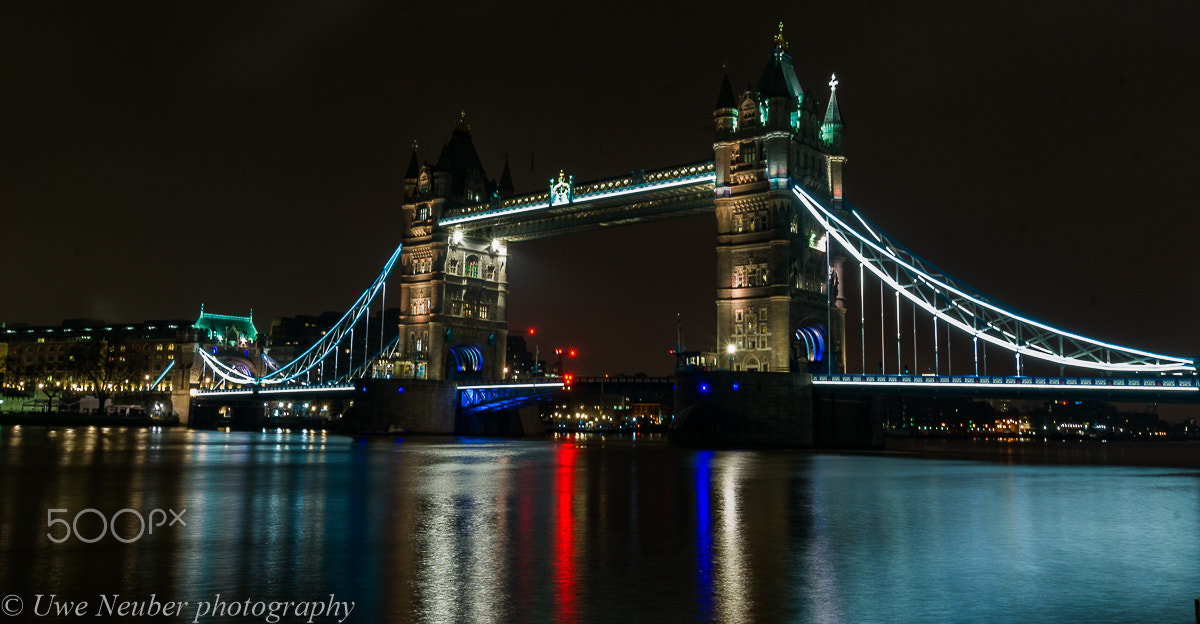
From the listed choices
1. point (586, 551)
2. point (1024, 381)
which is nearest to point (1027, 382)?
point (1024, 381)

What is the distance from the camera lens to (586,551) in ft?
54.2

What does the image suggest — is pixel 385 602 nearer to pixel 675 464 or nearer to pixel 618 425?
pixel 675 464

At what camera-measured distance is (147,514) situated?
2102 centimetres

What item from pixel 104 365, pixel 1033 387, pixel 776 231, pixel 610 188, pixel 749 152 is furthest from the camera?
pixel 104 365

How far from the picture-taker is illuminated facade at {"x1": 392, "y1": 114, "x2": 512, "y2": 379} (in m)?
92.1

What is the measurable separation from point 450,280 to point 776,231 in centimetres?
3724

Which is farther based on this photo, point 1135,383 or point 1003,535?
point 1135,383

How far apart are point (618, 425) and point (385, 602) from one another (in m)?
183

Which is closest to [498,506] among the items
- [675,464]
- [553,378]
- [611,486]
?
[611,486]

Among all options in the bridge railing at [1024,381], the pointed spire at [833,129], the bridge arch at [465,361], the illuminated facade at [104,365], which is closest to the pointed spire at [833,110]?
the pointed spire at [833,129]

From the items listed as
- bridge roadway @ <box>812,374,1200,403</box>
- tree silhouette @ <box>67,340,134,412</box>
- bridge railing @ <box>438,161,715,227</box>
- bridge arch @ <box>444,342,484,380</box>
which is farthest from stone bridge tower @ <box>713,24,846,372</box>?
tree silhouette @ <box>67,340,134,412</box>

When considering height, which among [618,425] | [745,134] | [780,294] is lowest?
[618,425]

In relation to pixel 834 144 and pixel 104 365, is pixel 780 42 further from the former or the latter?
pixel 104 365

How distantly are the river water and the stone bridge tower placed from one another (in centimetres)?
3443
